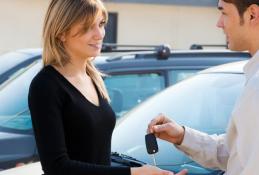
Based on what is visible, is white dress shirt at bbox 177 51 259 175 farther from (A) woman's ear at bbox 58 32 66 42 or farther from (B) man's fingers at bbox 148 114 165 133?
(A) woman's ear at bbox 58 32 66 42

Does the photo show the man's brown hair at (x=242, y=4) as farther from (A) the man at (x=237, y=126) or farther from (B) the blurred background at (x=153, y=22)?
(B) the blurred background at (x=153, y=22)

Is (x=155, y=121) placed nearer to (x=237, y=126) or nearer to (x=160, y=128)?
(x=160, y=128)

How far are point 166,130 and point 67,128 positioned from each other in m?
0.41

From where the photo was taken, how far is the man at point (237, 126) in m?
2.20

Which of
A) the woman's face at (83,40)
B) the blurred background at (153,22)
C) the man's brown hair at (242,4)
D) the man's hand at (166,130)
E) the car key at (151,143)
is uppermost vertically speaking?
the man's brown hair at (242,4)

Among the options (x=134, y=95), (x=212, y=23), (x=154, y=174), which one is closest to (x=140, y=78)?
(x=134, y=95)


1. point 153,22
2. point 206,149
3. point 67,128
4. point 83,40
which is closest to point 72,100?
point 67,128

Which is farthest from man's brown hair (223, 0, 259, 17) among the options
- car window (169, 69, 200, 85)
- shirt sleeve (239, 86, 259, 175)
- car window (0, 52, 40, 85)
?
car window (0, 52, 40, 85)

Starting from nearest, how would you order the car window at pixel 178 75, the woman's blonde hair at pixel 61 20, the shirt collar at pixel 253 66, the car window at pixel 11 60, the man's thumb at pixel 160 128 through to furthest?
the shirt collar at pixel 253 66, the man's thumb at pixel 160 128, the woman's blonde hair at pixel 61 20, the car window at pixel 178 75, the car window at pixel 11 60

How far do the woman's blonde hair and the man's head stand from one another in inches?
26.8

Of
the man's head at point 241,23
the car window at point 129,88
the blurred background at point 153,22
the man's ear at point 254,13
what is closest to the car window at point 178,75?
the car window at point 129,88

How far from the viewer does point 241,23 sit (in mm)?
2461

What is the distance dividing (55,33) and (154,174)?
0.79 m

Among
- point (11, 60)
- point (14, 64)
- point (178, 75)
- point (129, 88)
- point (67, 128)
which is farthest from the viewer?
point (11, 60)
